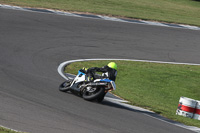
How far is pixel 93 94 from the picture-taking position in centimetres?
982

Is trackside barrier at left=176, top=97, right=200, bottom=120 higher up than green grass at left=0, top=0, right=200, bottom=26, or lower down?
lower down

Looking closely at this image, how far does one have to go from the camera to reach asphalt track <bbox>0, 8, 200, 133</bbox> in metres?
7.55

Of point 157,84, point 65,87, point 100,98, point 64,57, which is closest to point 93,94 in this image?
point 100,98

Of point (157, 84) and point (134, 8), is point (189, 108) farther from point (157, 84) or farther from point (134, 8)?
point (134, 8)

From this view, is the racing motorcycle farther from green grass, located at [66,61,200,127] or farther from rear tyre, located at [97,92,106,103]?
green grass, located at [66,61,200,127]

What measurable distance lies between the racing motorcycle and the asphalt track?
22 cm

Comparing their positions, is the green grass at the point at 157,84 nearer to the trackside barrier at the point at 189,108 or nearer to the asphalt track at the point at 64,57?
the trackside barrier at the point at 189,108

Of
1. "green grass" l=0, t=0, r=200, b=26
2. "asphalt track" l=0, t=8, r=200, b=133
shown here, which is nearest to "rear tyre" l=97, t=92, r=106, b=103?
"asphalt track" l=0, t=8, r=200, b=133

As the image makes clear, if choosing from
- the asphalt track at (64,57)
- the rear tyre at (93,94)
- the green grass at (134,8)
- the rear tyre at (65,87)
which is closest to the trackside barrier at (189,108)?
the asphalt track at (64,57)

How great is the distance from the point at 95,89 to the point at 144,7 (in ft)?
73.4

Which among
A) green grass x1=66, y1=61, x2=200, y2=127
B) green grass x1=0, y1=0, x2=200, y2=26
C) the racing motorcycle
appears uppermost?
green grass x1=0, y1=0, x2=200, y2=26

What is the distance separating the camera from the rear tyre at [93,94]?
31.7ft

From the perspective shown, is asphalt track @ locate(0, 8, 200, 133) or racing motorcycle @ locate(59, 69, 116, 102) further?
racing motorcycle @ locate(59, 69, 116, 102)

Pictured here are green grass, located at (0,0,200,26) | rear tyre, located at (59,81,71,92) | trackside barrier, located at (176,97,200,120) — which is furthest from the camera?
green grass, located at (0,0,200,26)
